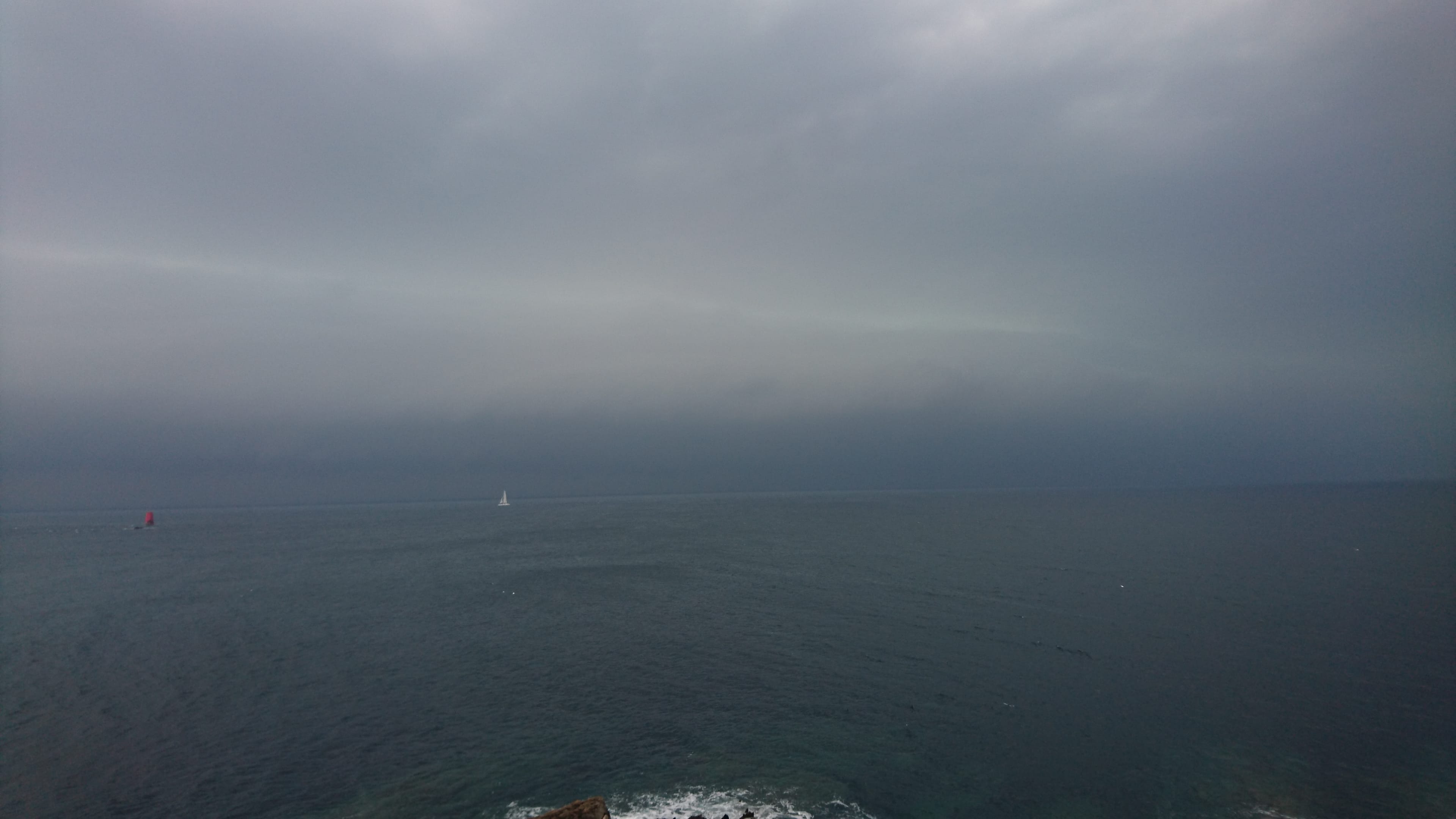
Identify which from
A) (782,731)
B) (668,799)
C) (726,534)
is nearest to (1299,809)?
(782,731)

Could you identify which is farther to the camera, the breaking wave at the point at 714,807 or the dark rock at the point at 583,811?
the breaking wave at the point at 714,807

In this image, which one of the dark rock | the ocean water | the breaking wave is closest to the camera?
the dark rock

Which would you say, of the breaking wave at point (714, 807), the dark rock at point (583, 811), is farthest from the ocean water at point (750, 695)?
the dark rock at point (583, 811)

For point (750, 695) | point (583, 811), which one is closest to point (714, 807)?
point (583, 811)

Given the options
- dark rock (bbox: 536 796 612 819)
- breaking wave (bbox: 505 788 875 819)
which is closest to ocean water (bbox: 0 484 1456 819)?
breaking wave (bbox: 505 788 875 819)

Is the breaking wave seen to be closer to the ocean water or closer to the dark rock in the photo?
the ocean water

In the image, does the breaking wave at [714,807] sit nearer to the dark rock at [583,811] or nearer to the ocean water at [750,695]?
the ocean water at [750,695]

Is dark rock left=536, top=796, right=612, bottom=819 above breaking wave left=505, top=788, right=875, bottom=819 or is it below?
above

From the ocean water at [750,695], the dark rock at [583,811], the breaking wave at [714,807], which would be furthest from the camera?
the ocean water at [750,695]
